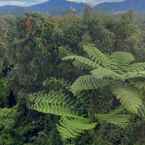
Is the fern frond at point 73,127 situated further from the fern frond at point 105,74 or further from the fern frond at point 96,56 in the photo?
the fern frond at point 96,56

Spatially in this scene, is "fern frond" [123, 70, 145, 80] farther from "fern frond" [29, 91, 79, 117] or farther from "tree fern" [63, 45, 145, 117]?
"fern frond" [29, 91, 79, 117]

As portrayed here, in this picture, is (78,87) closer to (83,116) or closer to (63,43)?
(83,116)

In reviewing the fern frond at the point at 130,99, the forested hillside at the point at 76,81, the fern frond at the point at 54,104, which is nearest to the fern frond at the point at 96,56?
the forested hillside at the point at 76,81

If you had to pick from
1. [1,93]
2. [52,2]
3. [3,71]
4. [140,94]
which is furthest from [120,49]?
[52,2]

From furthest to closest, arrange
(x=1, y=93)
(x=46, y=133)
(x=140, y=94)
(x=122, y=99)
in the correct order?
(x=1, y=93)
(x=46, y=133)
(x=140, y=94)
(x=122, y=99)

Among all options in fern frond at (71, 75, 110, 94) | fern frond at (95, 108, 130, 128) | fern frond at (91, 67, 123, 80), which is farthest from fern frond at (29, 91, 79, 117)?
fern frond at (91, 67, 123, 80)

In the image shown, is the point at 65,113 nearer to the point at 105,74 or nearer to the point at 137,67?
the point at 105,74

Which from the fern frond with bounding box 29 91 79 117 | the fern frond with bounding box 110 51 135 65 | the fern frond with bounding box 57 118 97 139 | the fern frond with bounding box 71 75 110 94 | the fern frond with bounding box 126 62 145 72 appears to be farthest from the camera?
the fern frond with bounding box 110 51 135 65
